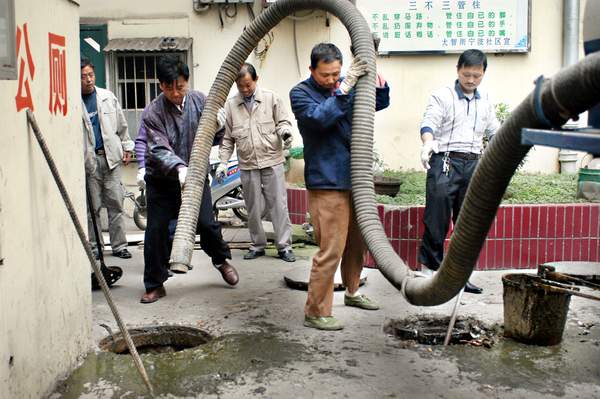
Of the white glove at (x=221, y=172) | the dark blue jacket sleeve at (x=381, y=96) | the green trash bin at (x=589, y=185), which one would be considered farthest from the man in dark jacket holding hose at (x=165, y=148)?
the green trash bin at (x=589, y=185)

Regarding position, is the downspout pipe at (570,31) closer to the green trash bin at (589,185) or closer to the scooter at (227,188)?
the green trash bin at (589,185)

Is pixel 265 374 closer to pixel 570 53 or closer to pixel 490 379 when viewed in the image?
pixel 490 379

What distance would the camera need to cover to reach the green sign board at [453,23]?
9203 millimetres

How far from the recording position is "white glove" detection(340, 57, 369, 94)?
4730 mm

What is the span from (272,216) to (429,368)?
327cm

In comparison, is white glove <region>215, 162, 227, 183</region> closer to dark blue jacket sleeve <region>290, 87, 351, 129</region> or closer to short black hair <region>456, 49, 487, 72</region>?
dark blue jacket sleeve <region>290, 87, 351, 129</region>

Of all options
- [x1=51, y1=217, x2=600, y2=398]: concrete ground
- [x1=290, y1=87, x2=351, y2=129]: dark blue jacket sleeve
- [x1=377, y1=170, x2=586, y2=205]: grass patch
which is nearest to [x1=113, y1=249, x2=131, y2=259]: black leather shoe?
[x1=51, y1=217, x2=600, y2=398]: concrete ground

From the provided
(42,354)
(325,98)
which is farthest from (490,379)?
(42,354)

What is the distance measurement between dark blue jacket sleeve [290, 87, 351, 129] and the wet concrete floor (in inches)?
58.1

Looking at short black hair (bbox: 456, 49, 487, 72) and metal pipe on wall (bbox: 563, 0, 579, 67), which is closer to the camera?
short black hair (bbox: 456, 49, 487, 72)

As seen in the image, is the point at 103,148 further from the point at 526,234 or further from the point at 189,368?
the point at 526,234

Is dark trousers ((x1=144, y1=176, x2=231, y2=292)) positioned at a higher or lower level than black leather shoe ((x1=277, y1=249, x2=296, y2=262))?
higher

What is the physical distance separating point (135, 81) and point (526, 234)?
5667mm

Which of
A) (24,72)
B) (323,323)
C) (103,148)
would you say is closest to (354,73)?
(323,323)
